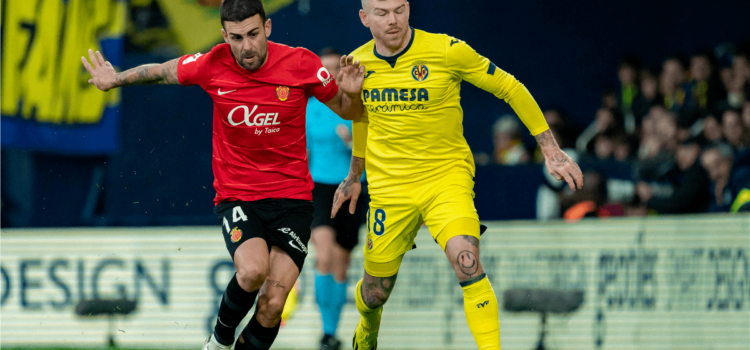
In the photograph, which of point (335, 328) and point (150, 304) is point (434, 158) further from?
point (150, 304)

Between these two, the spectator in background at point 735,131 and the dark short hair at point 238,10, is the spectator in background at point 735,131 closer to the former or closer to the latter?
the spectator in background at point 735,131

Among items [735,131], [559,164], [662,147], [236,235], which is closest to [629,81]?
[662,147]

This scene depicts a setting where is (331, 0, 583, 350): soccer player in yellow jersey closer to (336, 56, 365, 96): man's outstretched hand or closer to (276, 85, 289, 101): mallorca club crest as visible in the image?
(336, 56, 365, 96): man's outstretched hand

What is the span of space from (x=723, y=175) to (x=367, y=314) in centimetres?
434

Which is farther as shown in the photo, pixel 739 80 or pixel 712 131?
pixel 739 80

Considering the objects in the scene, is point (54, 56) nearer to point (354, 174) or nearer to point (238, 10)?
point (354, 174)

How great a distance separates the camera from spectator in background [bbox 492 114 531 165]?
10.3 meters

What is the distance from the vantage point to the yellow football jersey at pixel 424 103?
5.61 m

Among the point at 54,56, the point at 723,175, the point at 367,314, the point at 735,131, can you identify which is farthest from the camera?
the point at 54,56

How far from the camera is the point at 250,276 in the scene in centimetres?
545

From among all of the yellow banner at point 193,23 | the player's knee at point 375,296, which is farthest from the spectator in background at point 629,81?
the player's knee at point 375,296

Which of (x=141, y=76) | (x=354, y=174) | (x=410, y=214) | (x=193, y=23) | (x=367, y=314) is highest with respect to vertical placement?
(x=193, y=23)

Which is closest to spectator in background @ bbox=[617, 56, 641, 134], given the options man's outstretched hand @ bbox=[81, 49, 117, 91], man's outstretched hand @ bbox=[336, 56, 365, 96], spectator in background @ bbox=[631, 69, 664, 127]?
→ spectator in background @ bbox=[631, 69, 664, 127]

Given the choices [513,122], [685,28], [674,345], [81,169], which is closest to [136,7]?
[81,169]
